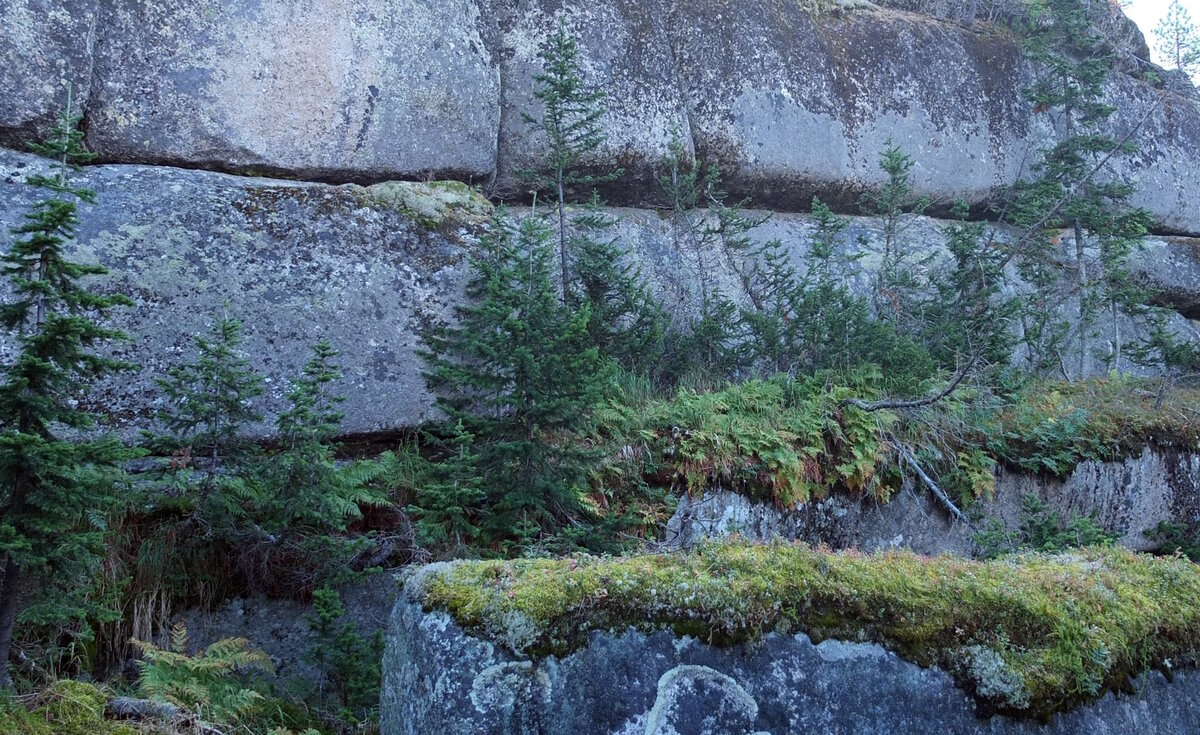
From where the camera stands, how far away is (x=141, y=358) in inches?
250

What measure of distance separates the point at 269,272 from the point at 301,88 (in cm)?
213

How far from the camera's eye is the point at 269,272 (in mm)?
7023

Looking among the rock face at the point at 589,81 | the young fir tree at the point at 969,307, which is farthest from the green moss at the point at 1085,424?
the rock face at the point at 589,81

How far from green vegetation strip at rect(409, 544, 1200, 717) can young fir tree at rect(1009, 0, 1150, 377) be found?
761 cm

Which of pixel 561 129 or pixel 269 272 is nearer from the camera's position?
pixel 269 272

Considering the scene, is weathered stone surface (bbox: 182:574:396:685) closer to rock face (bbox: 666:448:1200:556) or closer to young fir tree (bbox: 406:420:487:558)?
young fir tree (bbox: 406:420:487:558)

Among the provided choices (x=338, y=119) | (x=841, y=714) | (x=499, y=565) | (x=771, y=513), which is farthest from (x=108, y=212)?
(x=841, y=714)

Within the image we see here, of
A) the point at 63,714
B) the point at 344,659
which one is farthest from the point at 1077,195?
the point at 63,714

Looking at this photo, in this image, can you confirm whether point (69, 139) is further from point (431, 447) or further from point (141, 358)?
point (431, 447)

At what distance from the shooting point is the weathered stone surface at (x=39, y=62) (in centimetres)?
674

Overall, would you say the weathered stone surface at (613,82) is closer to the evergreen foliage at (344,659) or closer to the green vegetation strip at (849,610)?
the evergreen foliage at (344,659)

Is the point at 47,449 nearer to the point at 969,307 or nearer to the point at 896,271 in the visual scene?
the point at 969,307

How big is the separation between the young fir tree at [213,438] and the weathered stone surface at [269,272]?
0.63m

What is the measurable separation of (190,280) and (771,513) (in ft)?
16.2
